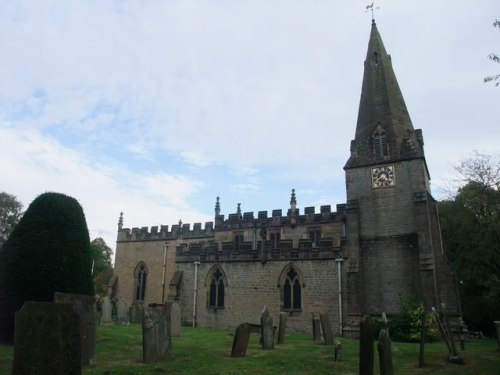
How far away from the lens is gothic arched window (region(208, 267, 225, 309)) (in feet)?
78.7

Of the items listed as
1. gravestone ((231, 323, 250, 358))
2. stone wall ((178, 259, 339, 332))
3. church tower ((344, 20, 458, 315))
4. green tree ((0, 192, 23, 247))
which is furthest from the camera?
green tree ((0, 192, 23, 247))

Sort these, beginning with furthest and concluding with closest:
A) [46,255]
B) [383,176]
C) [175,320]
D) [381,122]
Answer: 1. [381,122]
2. [383,176]
3. [175,320]
4. [46,255]

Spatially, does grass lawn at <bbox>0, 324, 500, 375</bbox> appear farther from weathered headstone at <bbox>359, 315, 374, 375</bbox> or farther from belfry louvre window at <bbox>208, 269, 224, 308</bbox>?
belfry louvre window at <bbox>208, 269, 224, 308</bbox>

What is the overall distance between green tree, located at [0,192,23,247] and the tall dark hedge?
30520 millimetres

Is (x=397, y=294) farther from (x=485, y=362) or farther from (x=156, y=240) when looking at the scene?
(x=156, y=240)

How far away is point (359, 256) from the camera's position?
70.5 ft

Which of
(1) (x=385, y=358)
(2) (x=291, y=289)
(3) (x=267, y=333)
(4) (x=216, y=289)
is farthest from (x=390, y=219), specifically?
(1) (x=385, y=358)

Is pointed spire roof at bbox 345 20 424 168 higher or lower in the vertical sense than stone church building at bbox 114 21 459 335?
higher

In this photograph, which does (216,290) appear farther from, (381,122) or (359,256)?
(381,122)

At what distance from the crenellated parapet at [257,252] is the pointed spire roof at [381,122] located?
5.42 meters

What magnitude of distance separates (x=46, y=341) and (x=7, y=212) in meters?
40.9

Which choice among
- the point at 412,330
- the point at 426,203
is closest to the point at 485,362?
the point at 412,330

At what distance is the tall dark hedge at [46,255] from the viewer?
11484 millimetres

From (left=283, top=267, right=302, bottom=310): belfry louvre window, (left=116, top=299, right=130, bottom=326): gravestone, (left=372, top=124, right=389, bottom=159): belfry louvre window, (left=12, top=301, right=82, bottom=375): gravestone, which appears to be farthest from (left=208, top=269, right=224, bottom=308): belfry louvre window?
(left=12, top=301, right=82, bottom=375): gravestone
